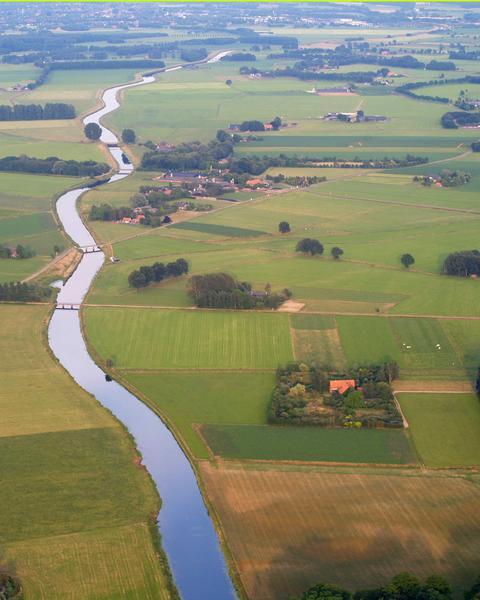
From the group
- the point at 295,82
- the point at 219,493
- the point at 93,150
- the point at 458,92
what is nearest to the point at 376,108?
the point at 458,92

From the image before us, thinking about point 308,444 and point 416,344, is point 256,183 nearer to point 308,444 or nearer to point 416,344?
point 416,344

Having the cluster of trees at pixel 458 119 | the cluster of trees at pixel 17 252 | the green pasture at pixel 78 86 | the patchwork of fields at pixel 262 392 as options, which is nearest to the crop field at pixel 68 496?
the patchwork of fields at pixel 262 392

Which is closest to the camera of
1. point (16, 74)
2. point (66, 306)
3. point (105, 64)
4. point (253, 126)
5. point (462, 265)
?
point (66, 306)

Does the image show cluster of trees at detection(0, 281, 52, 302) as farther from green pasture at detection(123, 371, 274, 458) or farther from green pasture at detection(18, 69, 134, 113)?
green pasture at detection(18, 69, 134, 113)

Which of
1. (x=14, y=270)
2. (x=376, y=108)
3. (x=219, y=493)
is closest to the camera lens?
(x=219, y=493)

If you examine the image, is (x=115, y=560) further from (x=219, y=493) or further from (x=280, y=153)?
(x=280, y=153)

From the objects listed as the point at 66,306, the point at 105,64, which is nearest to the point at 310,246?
the point at 66,306

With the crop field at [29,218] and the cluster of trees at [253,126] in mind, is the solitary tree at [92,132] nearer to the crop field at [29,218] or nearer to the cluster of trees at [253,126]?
the crop field at [29,218]

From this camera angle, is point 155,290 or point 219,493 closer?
point 219,493
